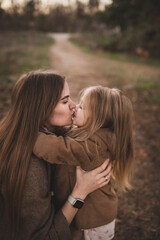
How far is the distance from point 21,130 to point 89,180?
0.73 metres

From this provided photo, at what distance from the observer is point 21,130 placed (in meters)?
1.36

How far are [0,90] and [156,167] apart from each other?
205 inches

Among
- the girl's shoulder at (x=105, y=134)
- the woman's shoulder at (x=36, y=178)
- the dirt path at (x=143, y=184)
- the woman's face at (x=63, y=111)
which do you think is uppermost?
the woman's face at (x=63, y=111)

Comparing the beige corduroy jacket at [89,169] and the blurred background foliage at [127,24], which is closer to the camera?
the beige corduroy jacket at [89,169]

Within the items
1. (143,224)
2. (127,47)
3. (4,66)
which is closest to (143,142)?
(143,224)

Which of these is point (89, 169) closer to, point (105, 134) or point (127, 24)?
point (105, 134)

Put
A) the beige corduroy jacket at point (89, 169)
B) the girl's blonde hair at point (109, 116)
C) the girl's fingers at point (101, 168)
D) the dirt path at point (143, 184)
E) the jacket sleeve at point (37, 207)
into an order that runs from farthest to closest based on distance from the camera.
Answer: the dirt path at point (143, 184) → the girl's blonde hair at point (109, 116) → the girl's fingers at point (101, 168) → the beige corduroy jacket at point (89, 169) → the jacket sleeve at point (37, 207)

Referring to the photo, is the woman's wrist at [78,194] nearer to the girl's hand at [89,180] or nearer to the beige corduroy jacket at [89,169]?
the girl's hand at [89,180]

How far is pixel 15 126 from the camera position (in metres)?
1.37

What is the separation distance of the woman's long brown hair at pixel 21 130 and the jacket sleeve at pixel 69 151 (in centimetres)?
8

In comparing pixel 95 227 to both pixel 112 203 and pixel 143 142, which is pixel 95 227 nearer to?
pixel 112 203

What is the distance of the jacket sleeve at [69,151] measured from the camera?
136 centimetres

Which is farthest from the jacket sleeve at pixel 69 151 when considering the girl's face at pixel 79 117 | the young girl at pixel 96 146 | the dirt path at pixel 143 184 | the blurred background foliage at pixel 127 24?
the blurred background foliage at pixel 127 24

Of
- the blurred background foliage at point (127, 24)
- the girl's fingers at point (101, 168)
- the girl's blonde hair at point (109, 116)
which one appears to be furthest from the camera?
the blurred background foliage at point (127, 24)
